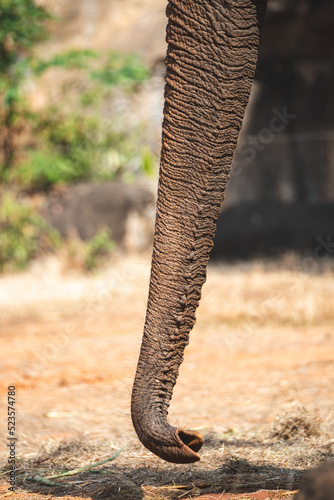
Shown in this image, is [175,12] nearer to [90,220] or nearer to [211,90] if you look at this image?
[211,90]

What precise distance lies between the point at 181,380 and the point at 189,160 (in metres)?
3.65

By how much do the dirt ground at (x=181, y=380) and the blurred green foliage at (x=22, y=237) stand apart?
257 millimetres

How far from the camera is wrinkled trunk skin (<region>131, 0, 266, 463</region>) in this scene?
7.18 ft

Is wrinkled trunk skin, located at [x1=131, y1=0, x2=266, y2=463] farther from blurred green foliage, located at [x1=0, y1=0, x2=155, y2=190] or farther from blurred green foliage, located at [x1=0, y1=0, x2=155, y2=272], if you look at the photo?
blurred green foliage, located at [x1=0, y1=0, x2=155, y2=190]

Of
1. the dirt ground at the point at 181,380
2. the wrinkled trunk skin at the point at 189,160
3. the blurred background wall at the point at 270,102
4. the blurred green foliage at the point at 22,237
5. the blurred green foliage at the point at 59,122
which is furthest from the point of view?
the blurred green foliage at the point at 59,122

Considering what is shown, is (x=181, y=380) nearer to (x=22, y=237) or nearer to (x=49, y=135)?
(x=22, y=237)

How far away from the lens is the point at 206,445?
3.64m

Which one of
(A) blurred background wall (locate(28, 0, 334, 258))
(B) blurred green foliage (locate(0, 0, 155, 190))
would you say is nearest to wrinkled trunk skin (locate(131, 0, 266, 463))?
(A) blurred background wall (locate(28, 0, 334, 258))

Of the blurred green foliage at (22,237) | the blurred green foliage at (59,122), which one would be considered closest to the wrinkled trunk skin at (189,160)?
the blurred green foliage at (22,237)

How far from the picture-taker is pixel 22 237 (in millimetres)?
10859

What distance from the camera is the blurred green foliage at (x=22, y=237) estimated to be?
10.8m

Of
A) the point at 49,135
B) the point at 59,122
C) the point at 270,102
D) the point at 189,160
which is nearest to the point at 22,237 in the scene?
the point at 49,135

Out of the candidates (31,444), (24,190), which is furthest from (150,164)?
(31,444)

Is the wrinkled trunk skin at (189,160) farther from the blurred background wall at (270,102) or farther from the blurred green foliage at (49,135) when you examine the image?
the blurred background wall at (270,102)
